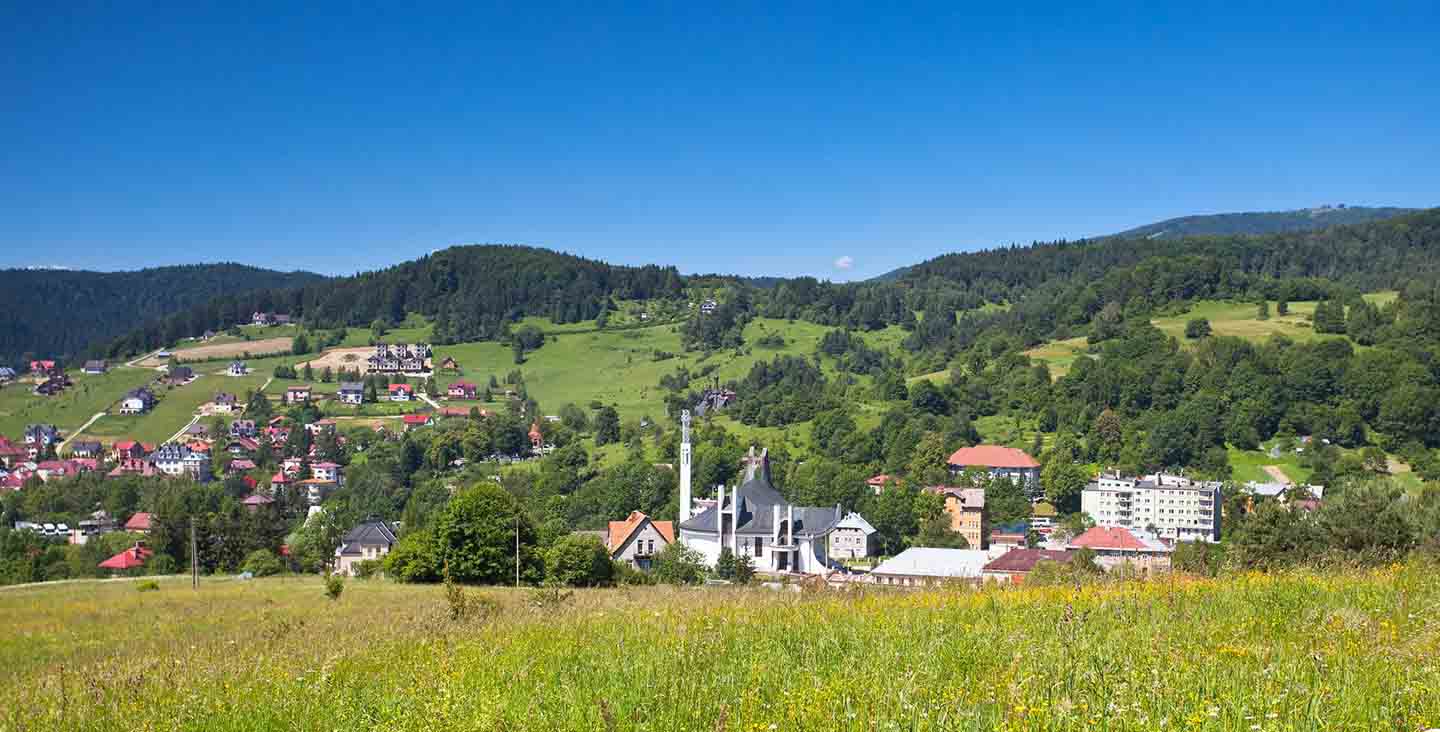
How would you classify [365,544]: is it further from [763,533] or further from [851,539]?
[851,539]

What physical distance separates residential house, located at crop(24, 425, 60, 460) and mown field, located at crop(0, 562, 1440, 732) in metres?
146

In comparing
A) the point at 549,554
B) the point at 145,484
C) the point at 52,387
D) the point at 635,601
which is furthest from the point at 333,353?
the point at 635,601

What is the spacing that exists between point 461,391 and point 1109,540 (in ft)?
352

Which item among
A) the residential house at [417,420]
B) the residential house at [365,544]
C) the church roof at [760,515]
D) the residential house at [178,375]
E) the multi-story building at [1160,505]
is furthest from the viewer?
the residential house at [178,375]

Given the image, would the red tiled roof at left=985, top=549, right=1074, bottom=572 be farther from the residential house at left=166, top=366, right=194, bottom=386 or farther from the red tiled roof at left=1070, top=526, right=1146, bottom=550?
the residential house at left=166, top=366, right=194, bottom=386

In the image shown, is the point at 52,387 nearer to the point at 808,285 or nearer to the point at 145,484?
the point at 145,484

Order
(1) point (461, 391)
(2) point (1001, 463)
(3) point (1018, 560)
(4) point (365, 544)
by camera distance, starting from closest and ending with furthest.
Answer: (3) point (1018, 560), (4) point (365, 544), (2) point (1001, 463), (1) point (461, 391)

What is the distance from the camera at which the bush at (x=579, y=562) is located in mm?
33719

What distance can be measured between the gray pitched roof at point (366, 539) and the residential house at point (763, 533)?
811 inches

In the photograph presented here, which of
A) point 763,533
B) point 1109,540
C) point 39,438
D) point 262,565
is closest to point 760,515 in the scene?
point 763,533

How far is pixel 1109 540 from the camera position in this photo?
64.3 metres

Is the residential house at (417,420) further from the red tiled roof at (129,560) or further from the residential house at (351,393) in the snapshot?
the red tiled roof at (129,560)

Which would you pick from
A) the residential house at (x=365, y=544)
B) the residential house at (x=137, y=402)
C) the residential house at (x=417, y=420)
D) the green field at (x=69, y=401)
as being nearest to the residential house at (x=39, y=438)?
the green field at (x=69, y=401)

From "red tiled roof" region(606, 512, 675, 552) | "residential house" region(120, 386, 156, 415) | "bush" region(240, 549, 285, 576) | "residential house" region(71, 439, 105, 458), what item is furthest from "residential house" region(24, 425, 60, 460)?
"bush" region(240, 549, 285, 576)
